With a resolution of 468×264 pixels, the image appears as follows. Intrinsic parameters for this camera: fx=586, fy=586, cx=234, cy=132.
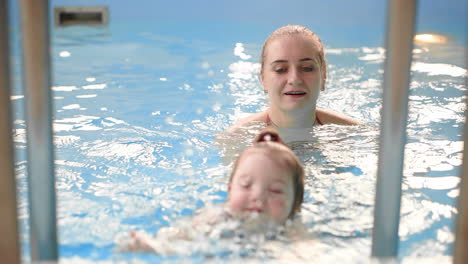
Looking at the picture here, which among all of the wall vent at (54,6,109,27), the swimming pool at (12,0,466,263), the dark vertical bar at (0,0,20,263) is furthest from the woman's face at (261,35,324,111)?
the dark vertical bar at (0,0,20,263)

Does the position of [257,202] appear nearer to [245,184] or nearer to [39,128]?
[245,184]

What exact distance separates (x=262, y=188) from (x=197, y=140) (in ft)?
5.18

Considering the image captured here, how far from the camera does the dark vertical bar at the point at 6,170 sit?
31.6 inches

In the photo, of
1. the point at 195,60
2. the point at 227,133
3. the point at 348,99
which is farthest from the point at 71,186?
the point at 195,60

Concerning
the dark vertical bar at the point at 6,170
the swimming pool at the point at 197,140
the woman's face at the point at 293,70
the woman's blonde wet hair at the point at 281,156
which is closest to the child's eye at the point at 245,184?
the woman's blonde wet hair at the point at 281,156

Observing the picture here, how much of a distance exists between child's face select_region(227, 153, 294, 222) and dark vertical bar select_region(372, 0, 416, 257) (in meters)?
0.80

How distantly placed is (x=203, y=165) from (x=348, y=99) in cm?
174

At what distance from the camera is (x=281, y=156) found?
1835 millimetres

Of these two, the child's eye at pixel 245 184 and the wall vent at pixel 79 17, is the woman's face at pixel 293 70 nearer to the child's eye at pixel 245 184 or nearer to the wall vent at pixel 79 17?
the wall vent at pixel 79 17

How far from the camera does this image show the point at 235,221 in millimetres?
1775

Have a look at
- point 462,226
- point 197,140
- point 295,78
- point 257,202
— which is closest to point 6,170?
point 462,226

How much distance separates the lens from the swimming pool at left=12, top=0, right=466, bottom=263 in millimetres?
2094

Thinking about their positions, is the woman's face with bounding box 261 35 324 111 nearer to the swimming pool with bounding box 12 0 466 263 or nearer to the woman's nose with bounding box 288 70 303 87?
the woman's nose with bounding box 288 70 303 87

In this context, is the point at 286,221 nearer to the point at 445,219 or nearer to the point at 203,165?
the point at 445,219
